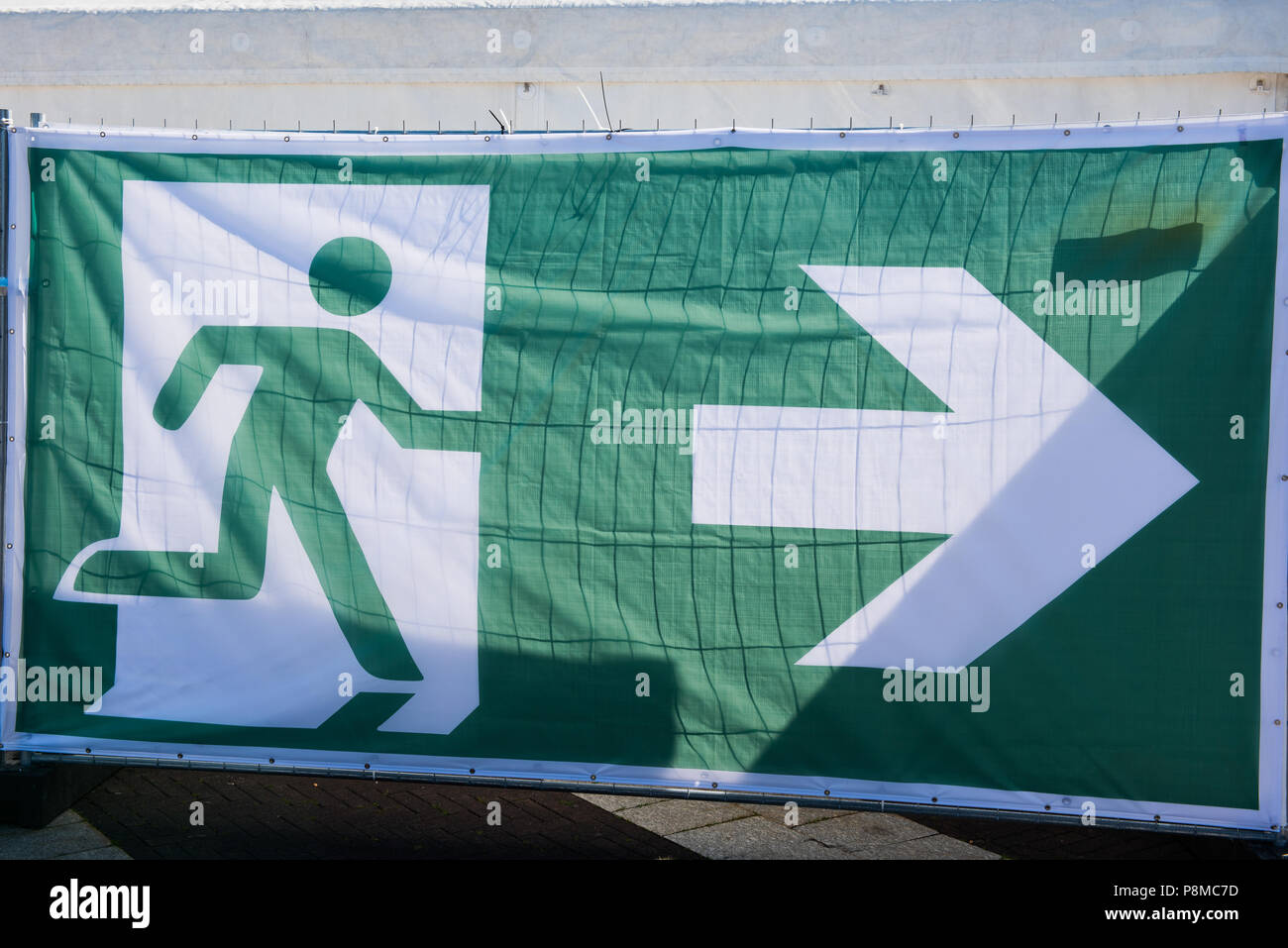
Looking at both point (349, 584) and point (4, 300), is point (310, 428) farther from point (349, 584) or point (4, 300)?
point (4, 300)

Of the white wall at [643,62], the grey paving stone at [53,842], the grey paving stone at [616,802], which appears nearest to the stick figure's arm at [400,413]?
the grey paving stone at [616,802]

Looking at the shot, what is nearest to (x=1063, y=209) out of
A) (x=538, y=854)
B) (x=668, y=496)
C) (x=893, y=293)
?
(x=893, y=293)

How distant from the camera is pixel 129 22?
20.1 feet

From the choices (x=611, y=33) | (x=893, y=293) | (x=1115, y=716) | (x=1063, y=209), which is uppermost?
(x=611, y=33)

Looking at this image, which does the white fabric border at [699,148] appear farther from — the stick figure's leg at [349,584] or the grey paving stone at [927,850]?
the grey paving stone at [927,850]

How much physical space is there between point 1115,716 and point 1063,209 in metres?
1.59

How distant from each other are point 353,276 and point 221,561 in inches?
42.5

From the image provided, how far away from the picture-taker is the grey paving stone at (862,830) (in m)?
4.27

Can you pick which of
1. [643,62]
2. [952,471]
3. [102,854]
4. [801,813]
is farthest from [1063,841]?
[643,62]

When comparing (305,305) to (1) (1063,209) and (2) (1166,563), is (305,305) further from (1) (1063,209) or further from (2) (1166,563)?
(2) (1166,563)

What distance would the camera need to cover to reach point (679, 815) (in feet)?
14.8

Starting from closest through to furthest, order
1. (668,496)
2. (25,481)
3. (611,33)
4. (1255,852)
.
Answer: (1255,852)
(668,496)
(25,481)
(611,33)

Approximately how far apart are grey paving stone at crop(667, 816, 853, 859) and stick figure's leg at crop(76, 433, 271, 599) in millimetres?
1862

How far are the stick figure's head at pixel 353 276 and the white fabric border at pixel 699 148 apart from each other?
0.33 meters
